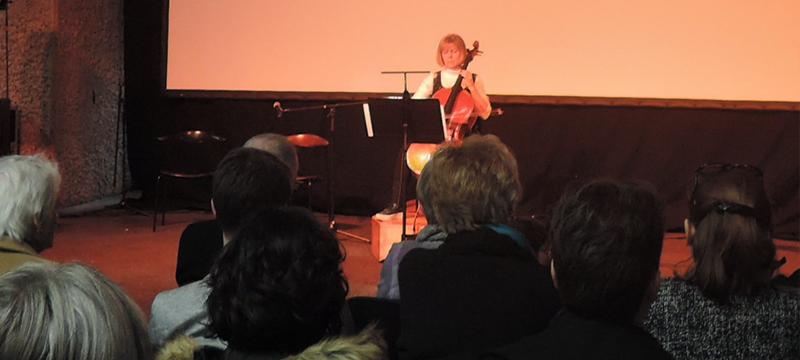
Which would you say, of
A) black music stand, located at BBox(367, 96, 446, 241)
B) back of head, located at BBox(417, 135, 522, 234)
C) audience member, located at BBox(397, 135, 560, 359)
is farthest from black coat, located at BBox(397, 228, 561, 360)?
black music stand, located at BBox(367, 96, 446, 241)

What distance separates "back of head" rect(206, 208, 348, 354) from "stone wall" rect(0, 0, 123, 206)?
5.67m

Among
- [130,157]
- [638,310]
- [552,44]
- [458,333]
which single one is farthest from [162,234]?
[638,310]

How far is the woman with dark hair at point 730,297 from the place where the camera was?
72.1 inches

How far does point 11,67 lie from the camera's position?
6449 millimetres

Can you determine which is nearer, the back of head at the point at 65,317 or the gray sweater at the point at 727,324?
the back of head at the point at 65,317

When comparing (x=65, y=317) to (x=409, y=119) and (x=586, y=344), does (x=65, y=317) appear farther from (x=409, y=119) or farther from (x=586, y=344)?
(x=409, y=119)

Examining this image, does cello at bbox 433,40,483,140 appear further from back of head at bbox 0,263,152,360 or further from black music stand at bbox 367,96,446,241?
back of head at bbox 0,263,152,360

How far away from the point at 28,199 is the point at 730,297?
1.78 m

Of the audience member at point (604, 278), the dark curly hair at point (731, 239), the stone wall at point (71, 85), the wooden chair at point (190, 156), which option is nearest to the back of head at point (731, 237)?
the dark curly hair at point (731, 239)

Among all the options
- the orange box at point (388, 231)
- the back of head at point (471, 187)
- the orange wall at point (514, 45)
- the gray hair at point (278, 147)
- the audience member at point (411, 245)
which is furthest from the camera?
the orange wall at point (514, 45)

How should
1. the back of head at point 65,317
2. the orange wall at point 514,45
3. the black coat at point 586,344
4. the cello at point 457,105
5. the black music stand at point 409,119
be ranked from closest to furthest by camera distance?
1. the back of head at point 65,317
2. the black coat at point 586,344
3. the black music stand at point 409,119
4. the cello at point 457,105
5. the orange wall at point 514,45

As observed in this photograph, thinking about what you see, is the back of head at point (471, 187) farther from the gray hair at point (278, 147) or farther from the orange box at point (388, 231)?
the orange box at point (388, 231)

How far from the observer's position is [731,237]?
1.87 meters

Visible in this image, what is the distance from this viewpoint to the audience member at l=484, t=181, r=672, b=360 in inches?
49.5
